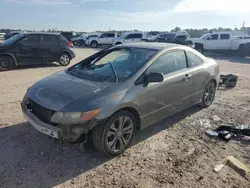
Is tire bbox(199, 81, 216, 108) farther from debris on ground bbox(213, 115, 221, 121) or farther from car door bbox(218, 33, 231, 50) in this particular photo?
car door bbox(218, 33, 231, 50)

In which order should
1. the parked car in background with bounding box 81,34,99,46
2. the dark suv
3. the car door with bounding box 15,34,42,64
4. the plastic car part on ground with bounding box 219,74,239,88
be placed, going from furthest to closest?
the parked car in background with bounding box 81,34,99,46, the car door with bounding box 15,34,42,64, the dark suv, the plastic car part on ground with bounding box 219,74,239,88

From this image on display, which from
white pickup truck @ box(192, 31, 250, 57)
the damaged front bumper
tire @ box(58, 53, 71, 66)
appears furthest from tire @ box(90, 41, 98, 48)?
the damaged front bumper

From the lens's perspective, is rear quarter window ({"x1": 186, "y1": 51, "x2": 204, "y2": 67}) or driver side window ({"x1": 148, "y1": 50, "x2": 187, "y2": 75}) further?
rear quarter window ({"x1": 186, "y1": 51, "x2": 204, "y2": 67})

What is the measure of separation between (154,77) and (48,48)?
29.4ft

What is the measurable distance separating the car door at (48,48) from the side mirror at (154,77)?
8.81m

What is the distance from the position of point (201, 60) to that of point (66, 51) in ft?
27.2

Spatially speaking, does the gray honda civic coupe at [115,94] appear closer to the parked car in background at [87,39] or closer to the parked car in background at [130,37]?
the parked car in background at [130,37]

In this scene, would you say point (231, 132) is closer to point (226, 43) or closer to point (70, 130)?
point (70, 130)

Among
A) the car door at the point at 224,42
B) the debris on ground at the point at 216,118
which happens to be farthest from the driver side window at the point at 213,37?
the debris on ground at the point at 216,118

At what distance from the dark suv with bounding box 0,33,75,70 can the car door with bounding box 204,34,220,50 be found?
13619 millimetres

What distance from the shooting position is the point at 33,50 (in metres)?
10.9

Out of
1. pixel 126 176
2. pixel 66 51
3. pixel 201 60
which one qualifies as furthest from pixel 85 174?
pixel 66 51

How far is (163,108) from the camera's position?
165 inches

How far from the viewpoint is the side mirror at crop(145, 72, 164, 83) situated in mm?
3648
